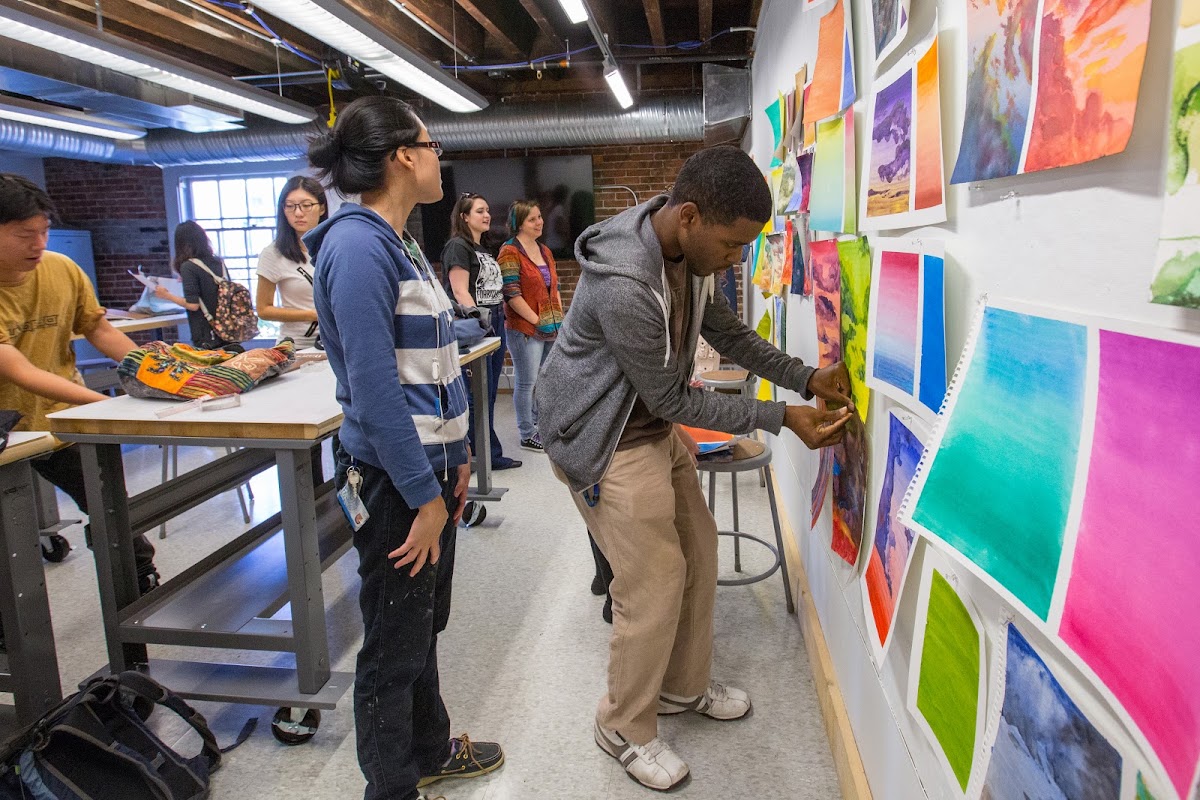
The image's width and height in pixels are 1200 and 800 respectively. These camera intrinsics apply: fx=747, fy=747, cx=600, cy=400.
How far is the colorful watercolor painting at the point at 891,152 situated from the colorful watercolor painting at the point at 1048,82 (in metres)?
0.23

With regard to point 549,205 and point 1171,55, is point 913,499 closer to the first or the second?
point 1171,55

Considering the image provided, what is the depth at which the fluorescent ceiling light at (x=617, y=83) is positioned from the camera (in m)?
4.85

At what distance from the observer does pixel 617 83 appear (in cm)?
514

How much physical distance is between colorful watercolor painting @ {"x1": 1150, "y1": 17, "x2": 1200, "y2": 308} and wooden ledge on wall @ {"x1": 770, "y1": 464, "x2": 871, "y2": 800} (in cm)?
137

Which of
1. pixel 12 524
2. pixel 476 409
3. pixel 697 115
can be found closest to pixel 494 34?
pixel 697 115

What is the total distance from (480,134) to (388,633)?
5618 millimetres

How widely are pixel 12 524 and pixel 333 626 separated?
3.80 ft

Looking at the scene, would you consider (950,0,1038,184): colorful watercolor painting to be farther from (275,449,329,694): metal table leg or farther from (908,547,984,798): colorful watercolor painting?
(275,449,329,694): metal table leg

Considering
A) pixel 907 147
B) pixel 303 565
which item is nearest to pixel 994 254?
pixel 907 147

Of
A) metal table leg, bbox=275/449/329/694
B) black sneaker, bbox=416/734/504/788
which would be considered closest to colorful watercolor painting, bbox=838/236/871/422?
black sneaker, bbox=416/734/504/788

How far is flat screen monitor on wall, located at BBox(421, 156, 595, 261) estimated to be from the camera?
6820 mm

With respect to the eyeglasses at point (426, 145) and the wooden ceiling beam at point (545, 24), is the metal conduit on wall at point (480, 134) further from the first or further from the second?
the eyeglasses at point (426, 145)

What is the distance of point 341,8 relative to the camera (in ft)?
11.0

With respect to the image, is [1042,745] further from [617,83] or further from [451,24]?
[451,24]
